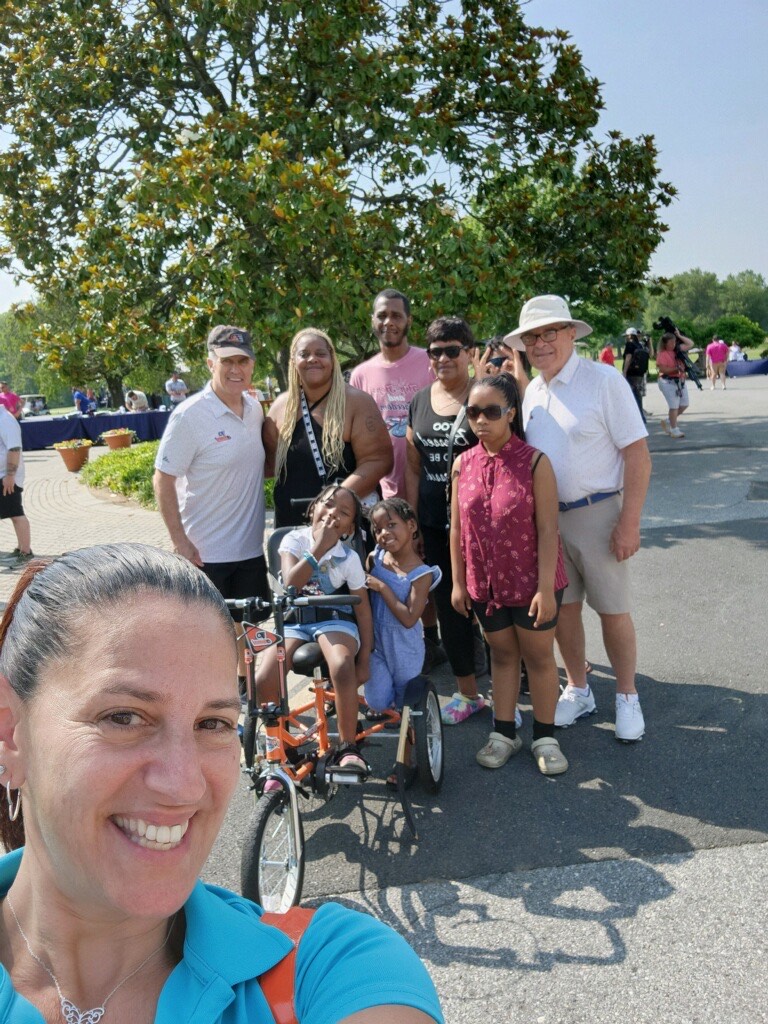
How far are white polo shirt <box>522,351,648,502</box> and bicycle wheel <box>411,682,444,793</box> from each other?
1273mm

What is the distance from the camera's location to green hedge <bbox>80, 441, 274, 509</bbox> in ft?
48.8

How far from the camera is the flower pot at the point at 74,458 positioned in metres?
21.5

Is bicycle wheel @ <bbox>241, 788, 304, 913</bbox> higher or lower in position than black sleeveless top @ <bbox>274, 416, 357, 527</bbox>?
lower

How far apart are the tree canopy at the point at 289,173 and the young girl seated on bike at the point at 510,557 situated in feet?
17.3

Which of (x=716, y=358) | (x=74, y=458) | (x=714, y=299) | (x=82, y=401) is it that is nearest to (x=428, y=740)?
(x=74, y=458)

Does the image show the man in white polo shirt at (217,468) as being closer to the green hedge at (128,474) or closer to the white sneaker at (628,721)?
the white sneaker at (628,721)

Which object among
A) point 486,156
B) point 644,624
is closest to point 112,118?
point 486,156

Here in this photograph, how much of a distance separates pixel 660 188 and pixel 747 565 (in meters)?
7.53

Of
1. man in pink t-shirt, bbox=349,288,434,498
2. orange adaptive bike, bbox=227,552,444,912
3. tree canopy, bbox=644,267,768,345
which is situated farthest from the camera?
tree canopy, bbox=644,267,768,345

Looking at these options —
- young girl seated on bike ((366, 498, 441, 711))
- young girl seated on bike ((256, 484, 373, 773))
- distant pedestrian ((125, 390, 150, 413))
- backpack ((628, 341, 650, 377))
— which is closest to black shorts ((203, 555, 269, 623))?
young girl seated on bike ((256, 484, 373, 773))

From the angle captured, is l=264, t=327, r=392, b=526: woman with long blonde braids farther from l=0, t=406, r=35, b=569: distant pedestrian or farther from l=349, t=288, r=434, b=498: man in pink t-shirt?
l=0, t=406, r=35, b=569: distant pedestrian

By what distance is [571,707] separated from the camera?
4.94 m

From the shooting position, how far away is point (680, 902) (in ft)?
10.7

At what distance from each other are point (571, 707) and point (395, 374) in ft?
7.82
